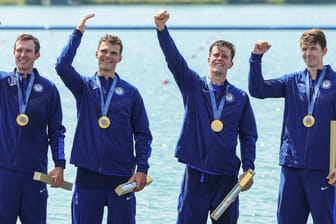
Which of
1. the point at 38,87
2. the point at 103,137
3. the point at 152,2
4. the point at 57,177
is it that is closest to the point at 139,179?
the point at 103,137

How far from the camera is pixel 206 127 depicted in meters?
7.20

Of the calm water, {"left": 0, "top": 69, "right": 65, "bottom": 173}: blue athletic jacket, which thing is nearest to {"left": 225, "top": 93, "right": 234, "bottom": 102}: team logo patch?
{"left": 0, "top": 69, "right": 65, "bottom": 173}: blue athletic jacket

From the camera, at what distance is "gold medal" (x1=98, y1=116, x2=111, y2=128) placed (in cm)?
714

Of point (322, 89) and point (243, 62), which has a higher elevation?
point (243, 62)

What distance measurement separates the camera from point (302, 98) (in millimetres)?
7246

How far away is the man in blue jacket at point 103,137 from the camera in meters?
7.15

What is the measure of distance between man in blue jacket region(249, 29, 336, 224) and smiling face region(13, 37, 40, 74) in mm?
1534

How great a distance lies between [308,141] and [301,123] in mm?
135

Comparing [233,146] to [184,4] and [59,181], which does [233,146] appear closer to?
[59,181]

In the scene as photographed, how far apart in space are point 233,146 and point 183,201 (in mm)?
521

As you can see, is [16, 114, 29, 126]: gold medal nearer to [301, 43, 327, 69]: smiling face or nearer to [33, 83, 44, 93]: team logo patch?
[33, 83, 44, 93]: team logo patch

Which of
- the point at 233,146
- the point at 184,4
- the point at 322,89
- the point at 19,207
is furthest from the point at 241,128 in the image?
the point at 184,4

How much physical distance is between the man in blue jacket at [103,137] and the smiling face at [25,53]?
0.20 meters

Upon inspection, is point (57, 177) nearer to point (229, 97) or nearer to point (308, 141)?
point (229, 97)
